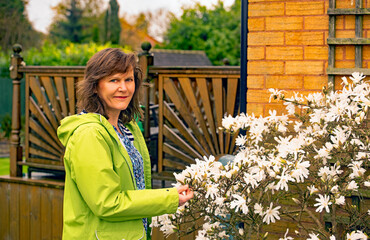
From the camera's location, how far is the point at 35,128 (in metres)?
5.63

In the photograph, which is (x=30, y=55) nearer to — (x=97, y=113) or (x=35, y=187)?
(x=35, y=187)

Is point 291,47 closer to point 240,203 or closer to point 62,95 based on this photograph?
point 240,203

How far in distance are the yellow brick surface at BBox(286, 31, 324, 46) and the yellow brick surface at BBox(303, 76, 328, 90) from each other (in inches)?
9.0

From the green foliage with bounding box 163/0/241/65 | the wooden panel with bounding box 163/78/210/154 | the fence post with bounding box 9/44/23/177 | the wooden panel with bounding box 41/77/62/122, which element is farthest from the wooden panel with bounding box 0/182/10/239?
the green foliage with bounding box 163/0/241/65

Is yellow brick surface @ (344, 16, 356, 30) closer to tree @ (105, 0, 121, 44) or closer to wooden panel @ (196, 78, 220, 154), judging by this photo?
wooden panel @ (196, 78, 220, 154)

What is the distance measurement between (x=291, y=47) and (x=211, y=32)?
22114mm

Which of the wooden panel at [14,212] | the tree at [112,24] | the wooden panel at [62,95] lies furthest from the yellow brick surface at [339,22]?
the tree at [112,24]

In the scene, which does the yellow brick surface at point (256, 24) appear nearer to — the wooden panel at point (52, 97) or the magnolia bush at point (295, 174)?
the magnolia bush at point (295, 174)

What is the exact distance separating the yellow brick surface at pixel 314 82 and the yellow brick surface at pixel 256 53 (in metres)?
0.34

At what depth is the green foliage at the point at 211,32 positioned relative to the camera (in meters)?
24.2

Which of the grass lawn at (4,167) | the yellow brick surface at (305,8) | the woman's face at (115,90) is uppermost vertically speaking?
the yellow brick surface at (305,8)

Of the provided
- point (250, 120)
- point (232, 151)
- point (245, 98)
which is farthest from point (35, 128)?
point (250, 120)

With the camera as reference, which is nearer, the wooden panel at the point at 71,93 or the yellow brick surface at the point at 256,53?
the yellow brick surface at the point at 256,53

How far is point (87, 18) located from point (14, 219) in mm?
36342
